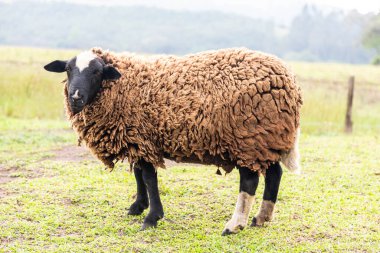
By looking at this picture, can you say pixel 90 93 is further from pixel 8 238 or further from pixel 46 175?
pixel 46 175

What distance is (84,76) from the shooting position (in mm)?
6578

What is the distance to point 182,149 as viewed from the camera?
661 centimetres

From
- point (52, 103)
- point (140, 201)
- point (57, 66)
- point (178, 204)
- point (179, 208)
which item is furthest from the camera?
point (52, 103)

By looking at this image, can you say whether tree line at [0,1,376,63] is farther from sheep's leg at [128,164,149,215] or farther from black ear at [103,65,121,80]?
black ear at [103,65,121,80]

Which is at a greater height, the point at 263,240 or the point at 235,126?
the point at 235,126

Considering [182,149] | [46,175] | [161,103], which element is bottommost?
[46,175]

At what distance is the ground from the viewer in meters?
6.13

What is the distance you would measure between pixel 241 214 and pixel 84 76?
2445 mm

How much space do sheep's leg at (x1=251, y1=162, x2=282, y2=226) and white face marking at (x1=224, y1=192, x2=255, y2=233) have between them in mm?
332

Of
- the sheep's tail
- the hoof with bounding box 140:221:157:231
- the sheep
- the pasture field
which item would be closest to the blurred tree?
the pasture field

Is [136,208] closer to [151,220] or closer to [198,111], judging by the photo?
[151,220]

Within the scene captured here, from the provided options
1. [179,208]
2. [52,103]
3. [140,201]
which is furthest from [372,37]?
[140,201]

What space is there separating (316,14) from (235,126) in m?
166

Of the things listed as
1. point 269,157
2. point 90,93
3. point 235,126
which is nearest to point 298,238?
point 269,157
